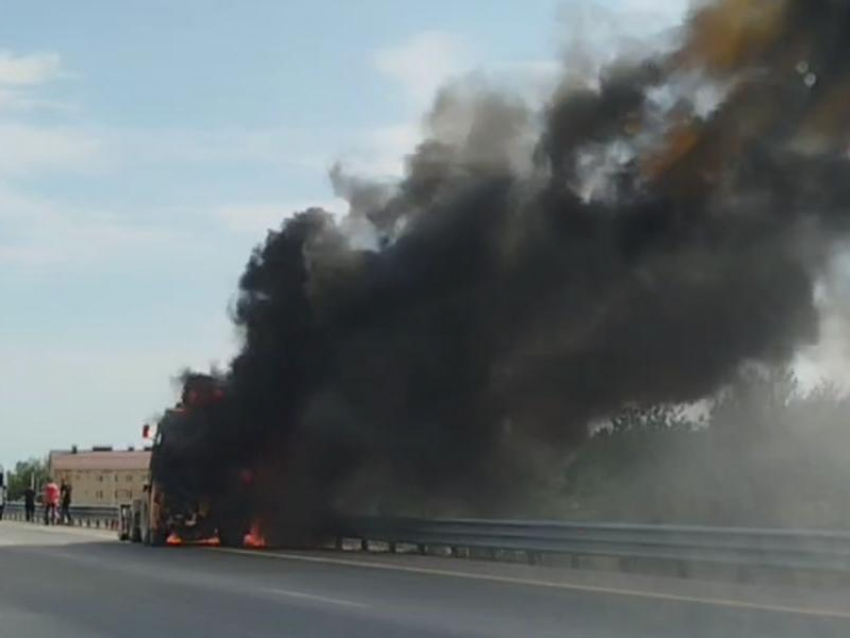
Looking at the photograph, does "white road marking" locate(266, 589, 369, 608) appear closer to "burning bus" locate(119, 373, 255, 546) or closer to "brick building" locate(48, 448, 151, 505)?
"burning bus" locate(119, 373, 255, 546)

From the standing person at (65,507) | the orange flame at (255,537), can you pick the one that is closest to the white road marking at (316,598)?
the orange flame at (255,537)

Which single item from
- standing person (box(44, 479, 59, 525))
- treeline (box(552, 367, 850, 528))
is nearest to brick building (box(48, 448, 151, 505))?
standing person (box(44, 479, 59, 525))

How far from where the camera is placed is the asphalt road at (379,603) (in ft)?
46.2

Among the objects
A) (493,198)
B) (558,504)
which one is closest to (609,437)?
(558,504)

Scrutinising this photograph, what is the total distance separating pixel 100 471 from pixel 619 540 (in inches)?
2387

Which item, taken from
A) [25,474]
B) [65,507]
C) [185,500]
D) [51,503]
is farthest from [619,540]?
[25,474]

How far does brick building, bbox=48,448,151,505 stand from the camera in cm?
7556

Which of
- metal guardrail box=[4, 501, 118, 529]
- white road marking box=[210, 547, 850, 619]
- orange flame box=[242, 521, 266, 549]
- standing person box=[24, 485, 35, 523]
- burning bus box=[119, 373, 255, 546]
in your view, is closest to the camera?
white road marking box=[210, 547, 850, 619]

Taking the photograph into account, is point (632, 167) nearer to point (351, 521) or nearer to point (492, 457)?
point (492, 457)

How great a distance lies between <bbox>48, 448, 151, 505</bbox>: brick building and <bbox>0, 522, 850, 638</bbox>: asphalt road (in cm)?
5176

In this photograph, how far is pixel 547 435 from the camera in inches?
1216

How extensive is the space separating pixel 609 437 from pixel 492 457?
2.52 metres

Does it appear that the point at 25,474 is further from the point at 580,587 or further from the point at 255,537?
the point at 580,587

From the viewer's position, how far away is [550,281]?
31.0 m
